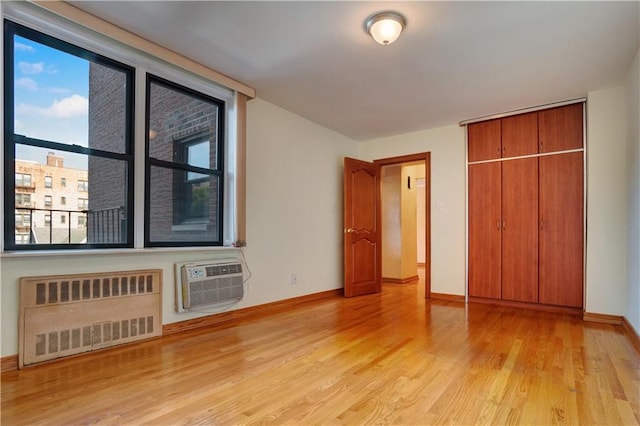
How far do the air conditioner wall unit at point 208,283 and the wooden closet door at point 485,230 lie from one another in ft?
10.1

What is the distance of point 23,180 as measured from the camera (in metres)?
2.35

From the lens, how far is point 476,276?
4531 millimetres

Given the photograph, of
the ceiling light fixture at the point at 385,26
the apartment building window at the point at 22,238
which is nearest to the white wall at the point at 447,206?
the ceiling light fixture at the point at 385,26

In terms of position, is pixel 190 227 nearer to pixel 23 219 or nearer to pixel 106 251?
pixel 106 251

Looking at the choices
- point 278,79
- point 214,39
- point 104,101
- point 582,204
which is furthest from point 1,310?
point 582,204

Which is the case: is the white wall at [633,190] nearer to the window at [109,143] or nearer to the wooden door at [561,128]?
the wooden door at [561,128]

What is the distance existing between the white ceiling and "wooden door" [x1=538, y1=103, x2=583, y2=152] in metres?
0.21

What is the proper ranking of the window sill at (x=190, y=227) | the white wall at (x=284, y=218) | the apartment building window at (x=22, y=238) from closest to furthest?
the apartment building window at (x=22, y=238)
the white wall at (x=284, y=218)
the window sill at (x=190, y=227)

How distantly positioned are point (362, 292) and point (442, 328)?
189 centimetres

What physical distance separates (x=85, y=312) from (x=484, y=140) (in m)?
4.72

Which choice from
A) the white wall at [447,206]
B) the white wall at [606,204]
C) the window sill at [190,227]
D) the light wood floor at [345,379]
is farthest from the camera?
the white wall at [447,206]

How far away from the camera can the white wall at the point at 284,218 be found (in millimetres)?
3065

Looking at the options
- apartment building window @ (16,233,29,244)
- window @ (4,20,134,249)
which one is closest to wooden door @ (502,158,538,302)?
window @ (4,20,134,249)

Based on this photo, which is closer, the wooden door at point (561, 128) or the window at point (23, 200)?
the window at point (23, 200)
